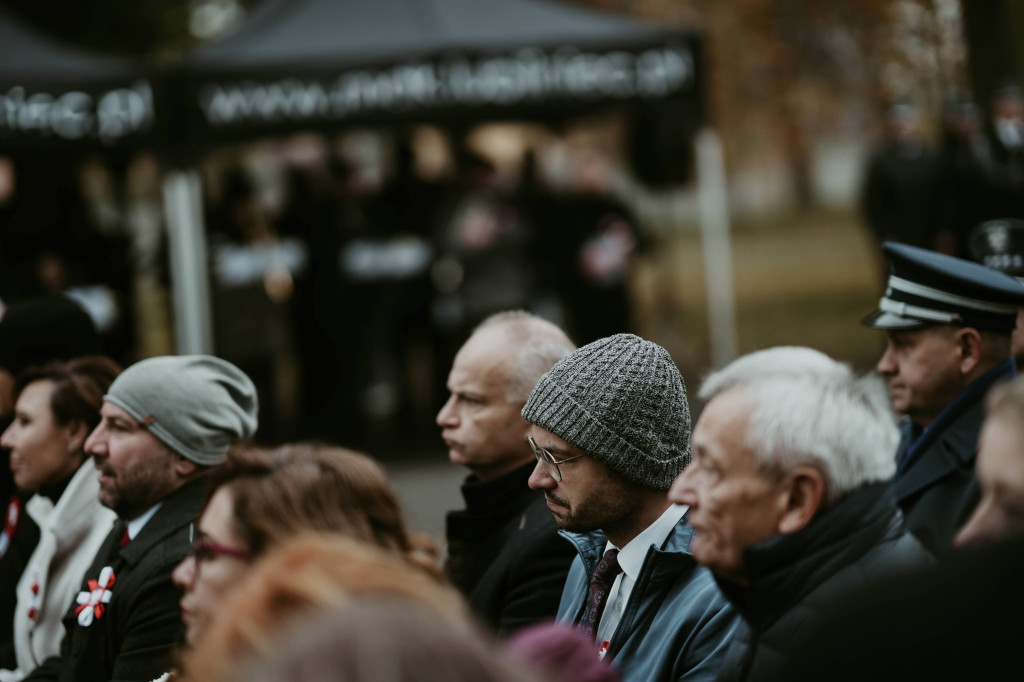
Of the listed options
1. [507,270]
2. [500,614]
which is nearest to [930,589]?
[500,614]

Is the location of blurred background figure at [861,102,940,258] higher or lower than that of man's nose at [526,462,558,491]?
higher

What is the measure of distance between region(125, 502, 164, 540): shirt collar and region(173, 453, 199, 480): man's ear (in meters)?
0.11

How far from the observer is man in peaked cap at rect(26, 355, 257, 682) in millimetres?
3623

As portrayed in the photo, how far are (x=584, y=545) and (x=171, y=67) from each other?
626 cm

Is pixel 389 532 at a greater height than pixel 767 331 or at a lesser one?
greater

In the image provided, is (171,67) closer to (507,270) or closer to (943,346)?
(507,270)

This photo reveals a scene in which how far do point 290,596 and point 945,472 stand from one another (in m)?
2.46

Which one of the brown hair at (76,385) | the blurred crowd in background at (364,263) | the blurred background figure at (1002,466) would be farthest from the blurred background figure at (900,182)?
the blurred background figure at (1002,466)

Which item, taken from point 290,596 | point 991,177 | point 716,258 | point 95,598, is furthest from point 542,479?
point 716,258

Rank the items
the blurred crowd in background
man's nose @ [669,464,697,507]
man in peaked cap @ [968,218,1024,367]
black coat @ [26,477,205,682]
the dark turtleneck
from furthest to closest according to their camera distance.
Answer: the blurred crowd in background, man in peaked cap @ [968,218,1024,367], the dark turtleneck, black coat @ [26,477,205,682], man's nose @ [669,464,697,507]

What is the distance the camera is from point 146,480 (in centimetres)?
386

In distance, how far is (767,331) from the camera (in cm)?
1568

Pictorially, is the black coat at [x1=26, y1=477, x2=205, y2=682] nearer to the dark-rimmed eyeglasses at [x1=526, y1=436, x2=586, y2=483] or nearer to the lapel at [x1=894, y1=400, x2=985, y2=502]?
the dark-rimmed eyeglasses at [x1=526, y1=436, x2=586, y2=483]

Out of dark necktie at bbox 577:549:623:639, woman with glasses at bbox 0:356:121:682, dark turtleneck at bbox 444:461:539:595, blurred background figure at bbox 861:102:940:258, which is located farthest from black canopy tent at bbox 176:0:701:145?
dark necktie at bbox 577:549:623:639
